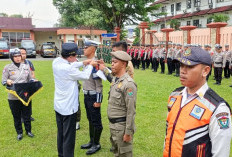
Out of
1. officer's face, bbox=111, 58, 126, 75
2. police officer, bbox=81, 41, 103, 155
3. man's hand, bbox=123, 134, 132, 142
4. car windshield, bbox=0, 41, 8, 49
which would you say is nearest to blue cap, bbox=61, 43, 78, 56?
police officer, bbox=81, 41, 103, 155

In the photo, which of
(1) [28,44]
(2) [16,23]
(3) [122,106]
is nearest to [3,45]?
(1) [28,44]

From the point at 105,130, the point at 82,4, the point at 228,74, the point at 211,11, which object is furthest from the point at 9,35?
the point at 105,130

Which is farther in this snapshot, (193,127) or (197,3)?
(197,3)

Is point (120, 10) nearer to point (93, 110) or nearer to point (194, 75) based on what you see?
point (93, 110)

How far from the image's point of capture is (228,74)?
39.2ft

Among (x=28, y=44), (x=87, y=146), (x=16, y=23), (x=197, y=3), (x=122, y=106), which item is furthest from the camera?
(x=16, y=23)

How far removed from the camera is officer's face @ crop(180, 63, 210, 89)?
1.77 metres

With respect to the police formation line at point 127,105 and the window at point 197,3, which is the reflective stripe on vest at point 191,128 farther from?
the window at point 197,3

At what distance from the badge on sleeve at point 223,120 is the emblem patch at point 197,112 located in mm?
110

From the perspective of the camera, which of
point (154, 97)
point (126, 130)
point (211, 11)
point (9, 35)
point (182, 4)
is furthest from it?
point (9, 35)

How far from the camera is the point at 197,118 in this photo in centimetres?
170

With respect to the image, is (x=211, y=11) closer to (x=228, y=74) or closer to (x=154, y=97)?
(x=228, y=74)

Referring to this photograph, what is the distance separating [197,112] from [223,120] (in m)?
0.18

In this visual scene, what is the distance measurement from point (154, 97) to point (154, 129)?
2872 mm
